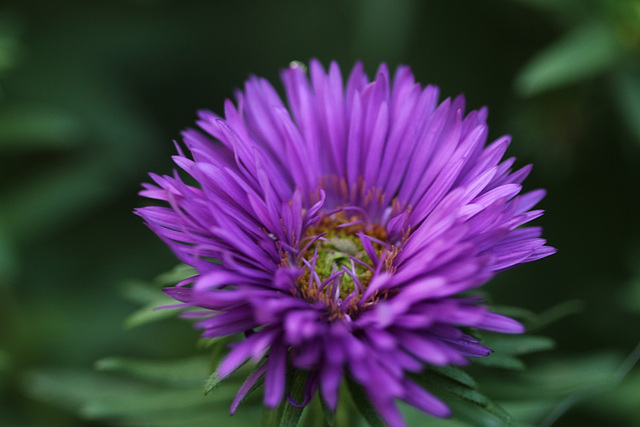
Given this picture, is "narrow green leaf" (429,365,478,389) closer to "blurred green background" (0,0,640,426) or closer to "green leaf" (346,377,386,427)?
"green leaf" (346,377,386,427)

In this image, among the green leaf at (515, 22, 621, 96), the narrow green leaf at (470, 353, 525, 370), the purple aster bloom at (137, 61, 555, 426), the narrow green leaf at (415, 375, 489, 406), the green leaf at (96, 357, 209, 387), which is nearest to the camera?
the purple aster bloom at (137, 61, 555, 426)

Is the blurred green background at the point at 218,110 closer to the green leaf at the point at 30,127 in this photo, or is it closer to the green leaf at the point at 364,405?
the green leaf at the point at 30,127

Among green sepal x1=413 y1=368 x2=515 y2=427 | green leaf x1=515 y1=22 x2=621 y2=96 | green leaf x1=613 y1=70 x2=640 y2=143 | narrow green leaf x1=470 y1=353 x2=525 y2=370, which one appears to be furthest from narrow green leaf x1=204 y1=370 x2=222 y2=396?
green leaf x1=613 y1=70 x2=640 y2=143

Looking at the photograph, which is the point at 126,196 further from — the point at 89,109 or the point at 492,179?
the point at 492,179

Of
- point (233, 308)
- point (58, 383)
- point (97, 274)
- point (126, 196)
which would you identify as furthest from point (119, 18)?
point (233, 308)

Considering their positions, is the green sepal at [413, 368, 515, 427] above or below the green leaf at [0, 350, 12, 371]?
below

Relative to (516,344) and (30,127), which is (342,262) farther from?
(30,127)
